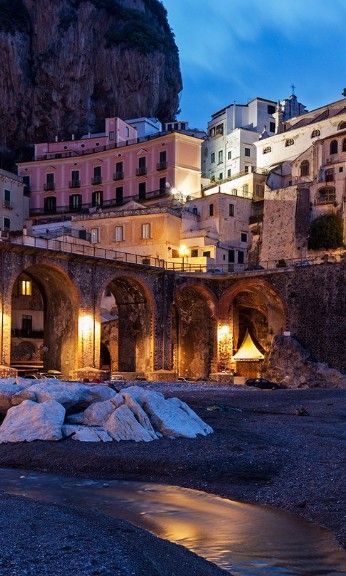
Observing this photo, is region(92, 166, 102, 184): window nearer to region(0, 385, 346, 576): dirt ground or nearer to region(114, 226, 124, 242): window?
region(114, 226, 124, 242): window

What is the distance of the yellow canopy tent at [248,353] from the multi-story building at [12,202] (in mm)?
29873

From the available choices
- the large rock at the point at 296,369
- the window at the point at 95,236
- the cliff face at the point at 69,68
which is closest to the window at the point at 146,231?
the window at the point at 95,236

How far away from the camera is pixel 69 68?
81438mm

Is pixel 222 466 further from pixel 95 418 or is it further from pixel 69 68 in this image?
pixel 69 68

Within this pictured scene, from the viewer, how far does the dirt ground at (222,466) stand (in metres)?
9.93

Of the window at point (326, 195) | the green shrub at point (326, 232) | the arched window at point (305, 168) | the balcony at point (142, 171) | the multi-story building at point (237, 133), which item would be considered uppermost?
the multi-story building at point (237, 133)

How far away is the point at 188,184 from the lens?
233 ft

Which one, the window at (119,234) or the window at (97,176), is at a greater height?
the window at (97,176)

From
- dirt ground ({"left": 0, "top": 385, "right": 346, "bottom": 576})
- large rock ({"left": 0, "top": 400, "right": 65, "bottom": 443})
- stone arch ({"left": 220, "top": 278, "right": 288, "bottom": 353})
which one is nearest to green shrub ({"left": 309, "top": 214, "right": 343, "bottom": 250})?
stone arch ({"left": 220, "top": 278, "right": 288, "bottom": 353})

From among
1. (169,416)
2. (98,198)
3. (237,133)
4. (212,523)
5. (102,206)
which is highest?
(237,133)

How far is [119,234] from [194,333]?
1370 cm

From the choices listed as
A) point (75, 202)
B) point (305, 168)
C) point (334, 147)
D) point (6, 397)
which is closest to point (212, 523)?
point (6, 397)

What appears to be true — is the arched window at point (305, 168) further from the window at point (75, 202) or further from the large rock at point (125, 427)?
the large rock at point (125, 427)

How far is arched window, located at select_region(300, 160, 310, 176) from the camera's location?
216 ft
